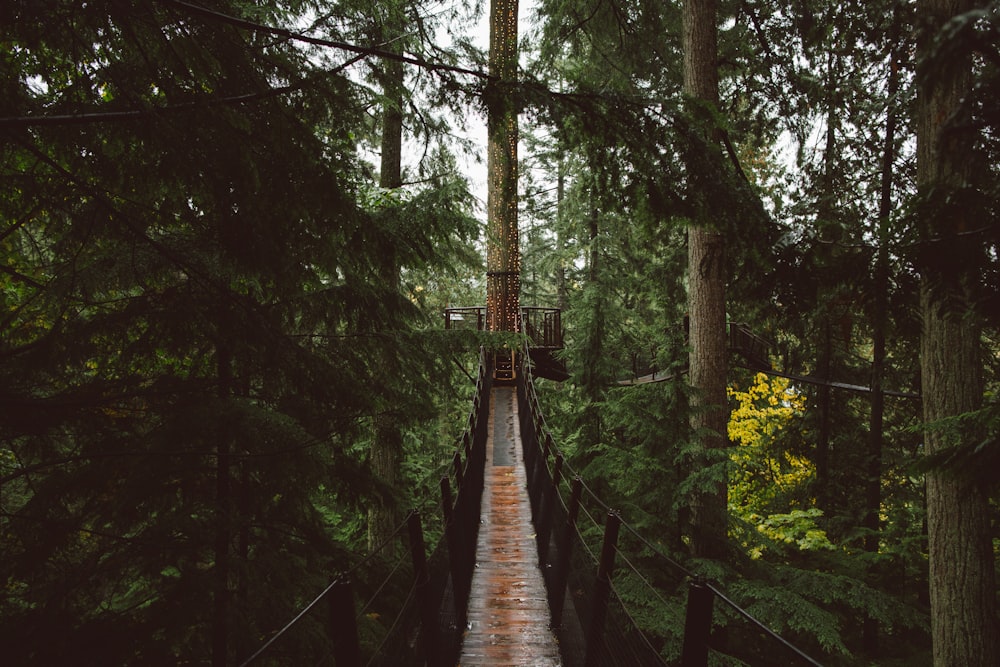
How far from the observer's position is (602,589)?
3.21 meters

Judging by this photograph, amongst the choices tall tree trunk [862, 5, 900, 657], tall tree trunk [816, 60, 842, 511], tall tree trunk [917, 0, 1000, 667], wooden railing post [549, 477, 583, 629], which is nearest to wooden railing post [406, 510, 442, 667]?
wooden railing post [549, 477, 583, 629]

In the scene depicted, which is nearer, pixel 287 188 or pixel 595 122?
pixel 287 188

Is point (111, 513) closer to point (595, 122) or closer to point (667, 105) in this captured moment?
point (595, 122)

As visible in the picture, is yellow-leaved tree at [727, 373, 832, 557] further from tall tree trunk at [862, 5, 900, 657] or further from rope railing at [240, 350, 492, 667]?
rope railing at [240, 350, 492, 667]

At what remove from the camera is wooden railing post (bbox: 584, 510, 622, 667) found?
10.2ft

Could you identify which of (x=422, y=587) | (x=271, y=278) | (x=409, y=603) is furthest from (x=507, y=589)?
(x=271, y=278)

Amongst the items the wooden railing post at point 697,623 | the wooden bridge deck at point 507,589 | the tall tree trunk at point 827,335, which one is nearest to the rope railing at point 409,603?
the wooden bridge deck at point 507,589

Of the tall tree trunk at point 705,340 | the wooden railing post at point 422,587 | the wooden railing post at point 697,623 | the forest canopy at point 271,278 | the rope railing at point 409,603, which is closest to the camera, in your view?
the wooden railing post at point 697,623

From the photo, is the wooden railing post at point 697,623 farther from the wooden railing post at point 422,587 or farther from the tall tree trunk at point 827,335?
the tall tree trunk at point 827,335

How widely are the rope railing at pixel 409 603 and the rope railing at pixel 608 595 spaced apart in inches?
32.4

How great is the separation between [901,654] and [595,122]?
1056 centimetres

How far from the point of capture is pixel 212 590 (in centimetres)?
291

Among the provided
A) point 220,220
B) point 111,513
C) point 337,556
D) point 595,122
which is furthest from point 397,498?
point 595,122

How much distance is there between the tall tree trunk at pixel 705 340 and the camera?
5727 mm
